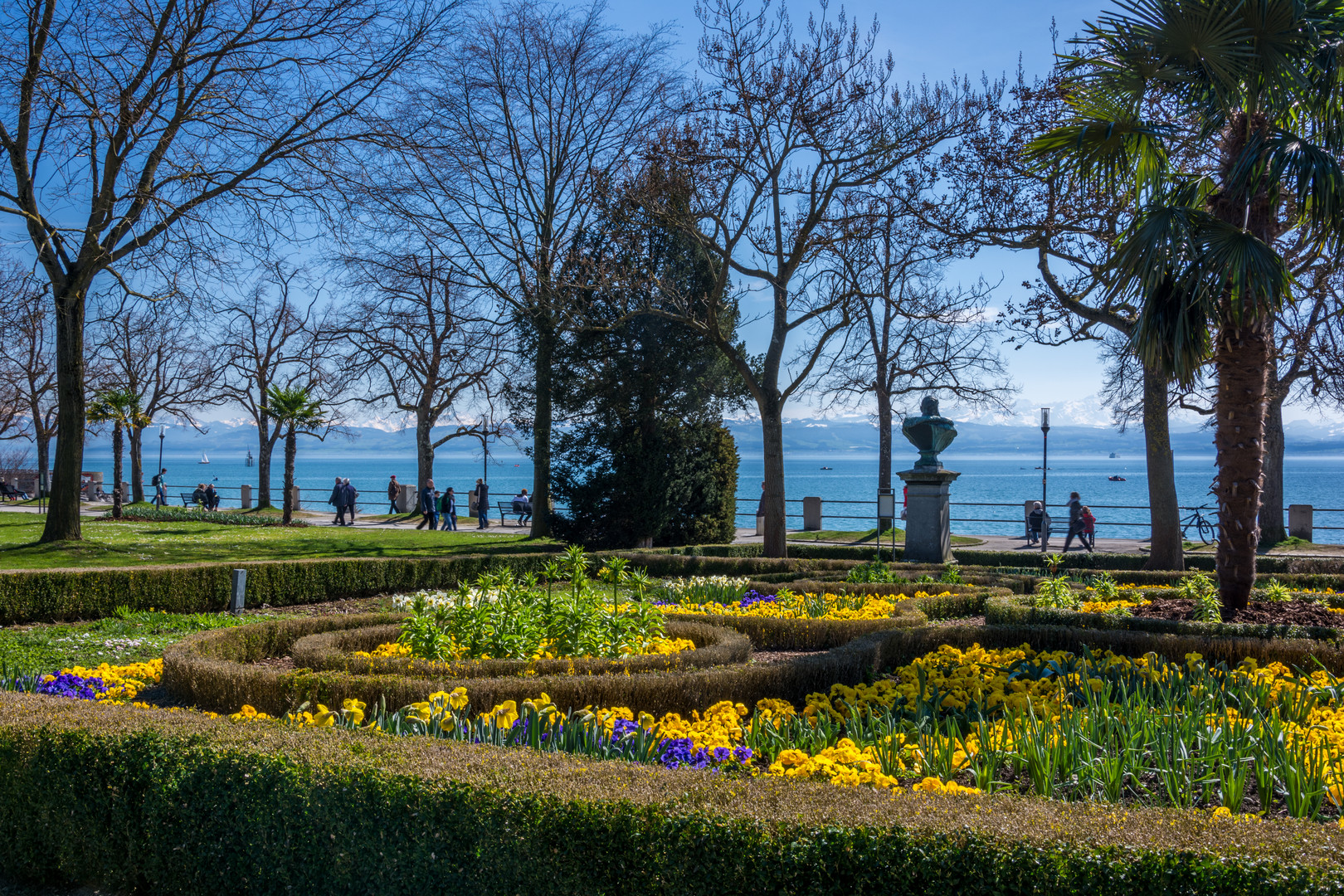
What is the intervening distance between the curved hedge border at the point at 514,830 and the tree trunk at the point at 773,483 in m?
12.8

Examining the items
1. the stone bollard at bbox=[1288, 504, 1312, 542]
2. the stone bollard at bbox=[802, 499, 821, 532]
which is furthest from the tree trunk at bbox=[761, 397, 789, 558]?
the stone bollard at bbox=[1288, 504, 1312, 542]

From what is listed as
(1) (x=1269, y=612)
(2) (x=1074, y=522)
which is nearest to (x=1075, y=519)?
(2) (x=1074, y=522)

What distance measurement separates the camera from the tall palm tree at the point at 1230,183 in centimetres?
711

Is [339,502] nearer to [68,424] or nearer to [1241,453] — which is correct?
[68,424]

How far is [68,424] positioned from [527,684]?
535 inches

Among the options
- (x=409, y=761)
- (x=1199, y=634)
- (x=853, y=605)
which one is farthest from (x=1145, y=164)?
(x=409, y=761)

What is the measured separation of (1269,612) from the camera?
748 centimetres

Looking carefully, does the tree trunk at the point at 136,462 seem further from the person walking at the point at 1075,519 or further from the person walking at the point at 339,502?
the person walking at the point at 1075,519

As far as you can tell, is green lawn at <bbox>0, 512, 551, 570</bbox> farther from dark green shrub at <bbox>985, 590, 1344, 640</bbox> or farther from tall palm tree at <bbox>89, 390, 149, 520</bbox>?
dark green shrub at <bbox>985, 590, 1344, 640</bbox>

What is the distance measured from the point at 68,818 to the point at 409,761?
Answer: 1550 mm

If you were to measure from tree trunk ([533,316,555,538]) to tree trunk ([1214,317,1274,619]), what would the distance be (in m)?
15.4

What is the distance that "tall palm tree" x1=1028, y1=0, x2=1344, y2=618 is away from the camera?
7.11 m

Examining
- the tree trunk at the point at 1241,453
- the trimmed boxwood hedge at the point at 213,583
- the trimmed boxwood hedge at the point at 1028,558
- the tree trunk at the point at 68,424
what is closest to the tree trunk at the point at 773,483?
the trimmed boxwood hedge at the point at 1028,558

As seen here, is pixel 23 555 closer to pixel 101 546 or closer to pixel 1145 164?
pixel 101 546
